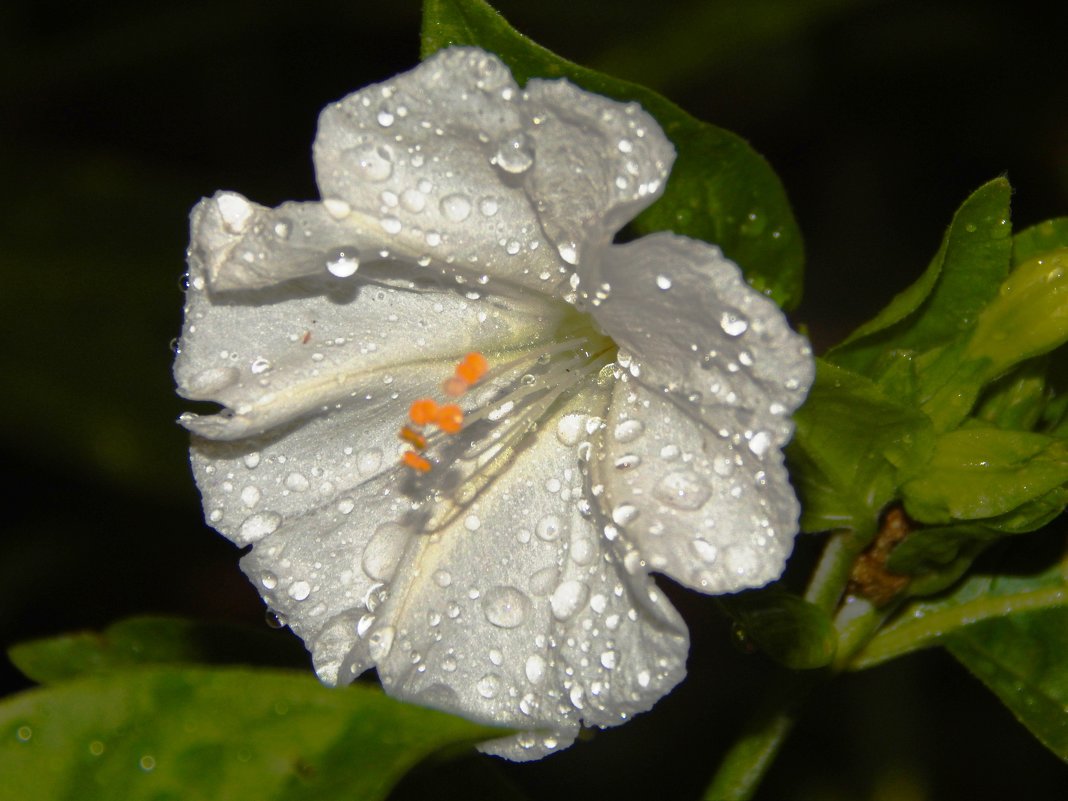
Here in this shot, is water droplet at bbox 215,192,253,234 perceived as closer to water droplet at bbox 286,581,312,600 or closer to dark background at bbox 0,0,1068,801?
water droplet at bbox 286,581,312,600

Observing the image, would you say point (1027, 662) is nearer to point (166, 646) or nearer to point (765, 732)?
point (765, 732)

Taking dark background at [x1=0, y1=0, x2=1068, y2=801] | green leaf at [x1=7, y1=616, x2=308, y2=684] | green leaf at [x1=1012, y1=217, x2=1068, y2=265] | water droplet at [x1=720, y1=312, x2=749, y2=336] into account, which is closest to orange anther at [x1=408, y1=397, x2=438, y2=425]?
water droplet at [x1=720, y1=312, x2=749, y2=336]

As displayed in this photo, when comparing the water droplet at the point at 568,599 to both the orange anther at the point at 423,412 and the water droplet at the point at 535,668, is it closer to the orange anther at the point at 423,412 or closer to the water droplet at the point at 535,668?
the water droplet at the point at 535,668

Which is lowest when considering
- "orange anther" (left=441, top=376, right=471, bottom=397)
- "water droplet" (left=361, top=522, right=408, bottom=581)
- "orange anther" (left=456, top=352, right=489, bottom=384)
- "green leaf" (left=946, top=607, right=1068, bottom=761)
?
"green leaf" (left=946, top=607, right=1068, bottom=761)

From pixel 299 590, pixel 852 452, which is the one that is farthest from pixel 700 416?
pixel 299 590

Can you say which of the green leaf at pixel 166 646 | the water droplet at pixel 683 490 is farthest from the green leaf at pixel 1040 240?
the green leaf at pixel 166 646
